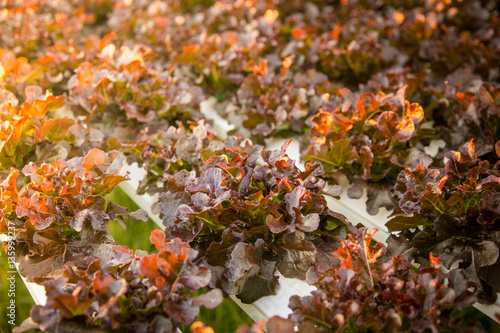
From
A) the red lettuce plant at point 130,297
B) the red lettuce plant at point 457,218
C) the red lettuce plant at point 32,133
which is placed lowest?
the red lettuce plant at point 457,218

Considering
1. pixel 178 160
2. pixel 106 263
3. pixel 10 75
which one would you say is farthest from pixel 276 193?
pixel 10 75

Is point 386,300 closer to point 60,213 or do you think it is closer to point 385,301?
point 385,301

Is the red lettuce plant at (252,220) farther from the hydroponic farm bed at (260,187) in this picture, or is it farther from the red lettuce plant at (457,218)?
the red lettuce plant at (457,218)

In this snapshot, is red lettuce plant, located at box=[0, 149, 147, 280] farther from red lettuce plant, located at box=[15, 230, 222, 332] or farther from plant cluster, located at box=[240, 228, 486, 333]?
plant cluster, located at box=[240, 228, 486, 333]

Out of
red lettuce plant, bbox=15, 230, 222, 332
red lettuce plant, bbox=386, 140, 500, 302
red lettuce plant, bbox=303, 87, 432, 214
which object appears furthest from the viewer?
red lettuce plant, bbox=303, 87, 432, 214

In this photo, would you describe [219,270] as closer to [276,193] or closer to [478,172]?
[276,193]

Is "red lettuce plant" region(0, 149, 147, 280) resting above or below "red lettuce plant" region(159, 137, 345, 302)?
above

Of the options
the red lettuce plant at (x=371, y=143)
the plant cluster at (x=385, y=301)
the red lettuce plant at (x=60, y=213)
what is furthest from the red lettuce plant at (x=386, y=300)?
the red lettuce plant at (x=60, y=213)

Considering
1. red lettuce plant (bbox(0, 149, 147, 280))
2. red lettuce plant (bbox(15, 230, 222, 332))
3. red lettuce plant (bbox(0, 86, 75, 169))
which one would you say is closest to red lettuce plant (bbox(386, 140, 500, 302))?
red lettuce plant (bbox(15, 230, 222, 332))
